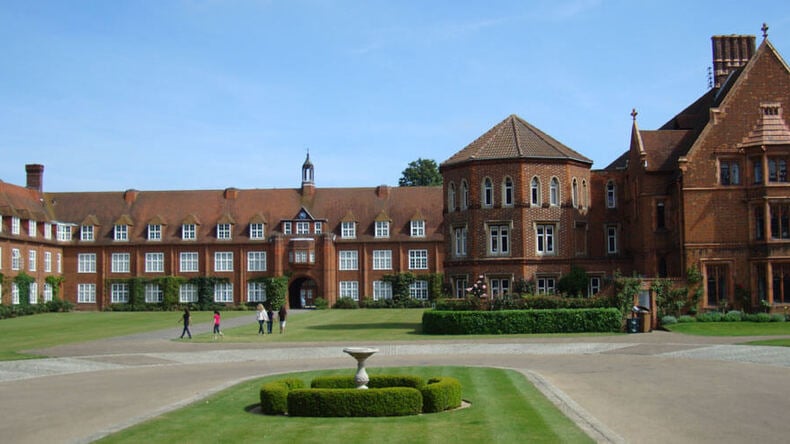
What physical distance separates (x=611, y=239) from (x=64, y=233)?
5204 centimetres

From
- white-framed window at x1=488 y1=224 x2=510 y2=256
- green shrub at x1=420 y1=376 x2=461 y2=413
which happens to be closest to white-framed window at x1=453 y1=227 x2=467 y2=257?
white-framed window at x1=488 y1=224 x2=510 y2=256

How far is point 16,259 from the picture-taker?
7175 cm

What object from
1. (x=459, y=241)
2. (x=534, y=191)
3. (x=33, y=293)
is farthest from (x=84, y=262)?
(x=534, y=191)

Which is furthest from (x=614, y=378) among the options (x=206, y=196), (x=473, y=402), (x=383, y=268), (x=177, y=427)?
(x=206, y=196)

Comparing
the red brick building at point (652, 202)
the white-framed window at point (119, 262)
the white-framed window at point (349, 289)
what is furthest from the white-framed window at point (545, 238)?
the white-framed window at point (119, 262)

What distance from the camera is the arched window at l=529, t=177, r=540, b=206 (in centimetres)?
4925

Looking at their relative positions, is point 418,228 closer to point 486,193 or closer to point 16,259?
point 486,193

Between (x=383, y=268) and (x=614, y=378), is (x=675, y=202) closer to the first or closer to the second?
(x=614, y=378)

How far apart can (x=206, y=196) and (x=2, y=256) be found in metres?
20.2

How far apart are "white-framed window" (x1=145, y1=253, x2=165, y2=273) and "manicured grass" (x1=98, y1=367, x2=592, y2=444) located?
6315 centimetres

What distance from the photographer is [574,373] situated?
25.0m

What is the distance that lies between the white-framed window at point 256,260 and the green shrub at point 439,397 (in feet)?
206

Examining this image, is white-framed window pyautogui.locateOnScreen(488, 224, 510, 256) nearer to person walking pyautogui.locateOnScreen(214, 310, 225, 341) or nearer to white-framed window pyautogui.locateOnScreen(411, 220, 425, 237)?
person walking pyautogui.locateOnScreen(214, 310, 225, 341)

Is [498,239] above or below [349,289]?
above
